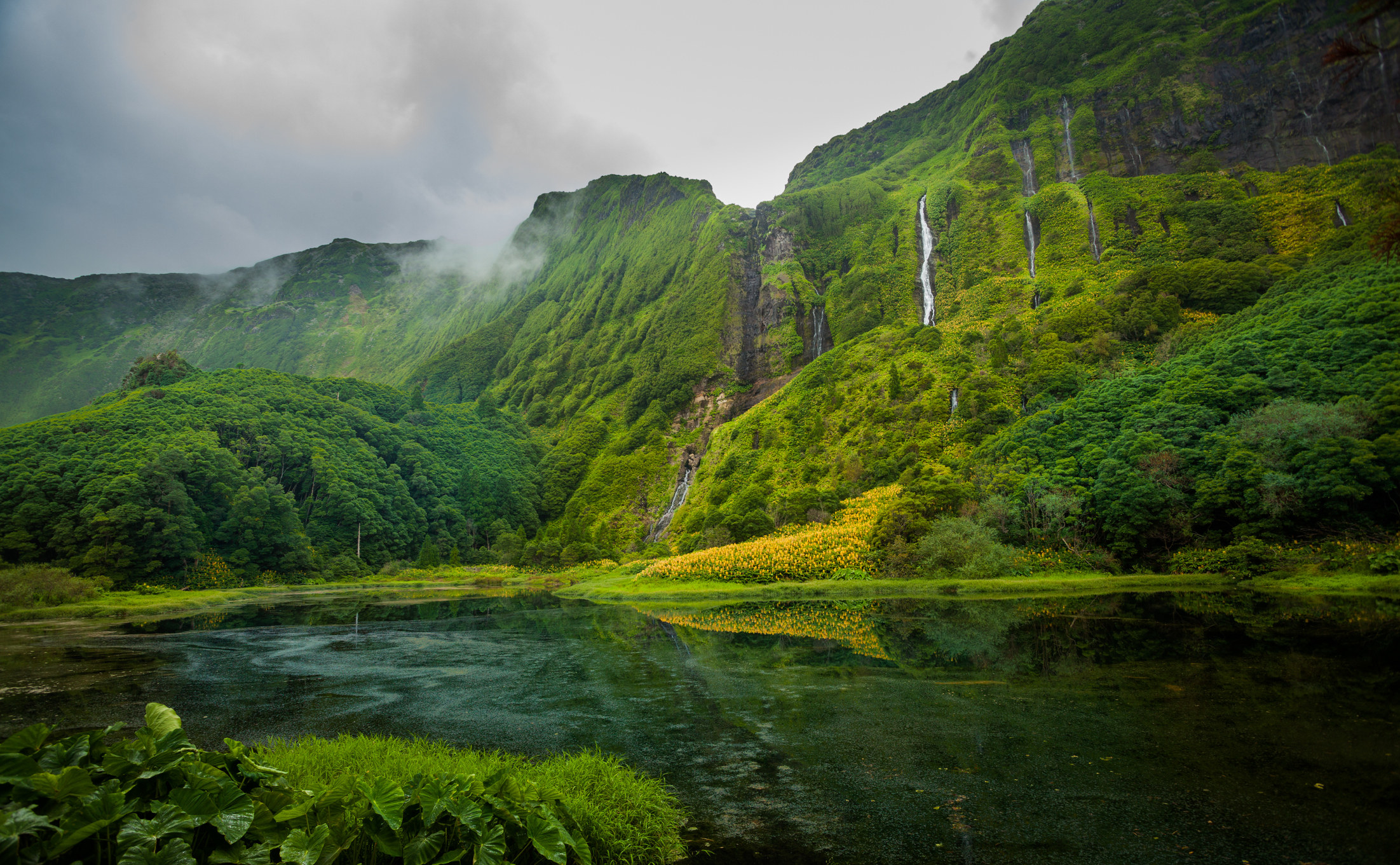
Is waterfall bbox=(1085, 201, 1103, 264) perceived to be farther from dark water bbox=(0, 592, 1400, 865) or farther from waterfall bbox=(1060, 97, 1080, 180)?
dark water bbox=(0, 592, 1400, 865)

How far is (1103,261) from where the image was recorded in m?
76.4

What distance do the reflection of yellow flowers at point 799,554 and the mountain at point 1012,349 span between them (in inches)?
93.7

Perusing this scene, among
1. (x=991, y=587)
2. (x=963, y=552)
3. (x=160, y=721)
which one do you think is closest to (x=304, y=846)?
(x=160, y=721)

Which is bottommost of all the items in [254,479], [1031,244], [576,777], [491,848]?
[576,777]

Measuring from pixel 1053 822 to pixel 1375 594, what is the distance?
23848 millimetres

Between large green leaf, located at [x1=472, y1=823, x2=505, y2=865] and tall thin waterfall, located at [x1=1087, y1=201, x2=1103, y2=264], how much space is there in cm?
9272

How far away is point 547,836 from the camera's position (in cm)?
566

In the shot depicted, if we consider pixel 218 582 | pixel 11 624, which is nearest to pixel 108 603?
pixel 11 624

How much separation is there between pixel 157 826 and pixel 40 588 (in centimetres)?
5677

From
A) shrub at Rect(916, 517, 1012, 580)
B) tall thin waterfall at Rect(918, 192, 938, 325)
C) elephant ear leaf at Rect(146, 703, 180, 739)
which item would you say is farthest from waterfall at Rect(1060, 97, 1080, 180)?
elephant ear leaf at Rect(146, 703, 180, 739)

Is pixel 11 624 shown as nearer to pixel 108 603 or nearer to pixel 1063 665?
pixel 108 603

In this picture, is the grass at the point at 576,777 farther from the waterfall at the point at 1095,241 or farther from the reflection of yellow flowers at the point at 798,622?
the waterfall at the point at 1095,241

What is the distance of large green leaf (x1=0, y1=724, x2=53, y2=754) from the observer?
4602mm

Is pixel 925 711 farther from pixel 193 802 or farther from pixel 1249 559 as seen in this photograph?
pixel 1249 559
